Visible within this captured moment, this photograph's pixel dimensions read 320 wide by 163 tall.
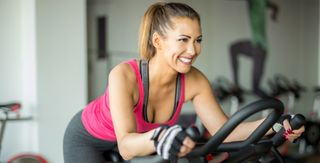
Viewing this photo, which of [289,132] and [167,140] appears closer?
[167,140]

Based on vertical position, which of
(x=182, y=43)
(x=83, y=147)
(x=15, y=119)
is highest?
(x=182, y=43)

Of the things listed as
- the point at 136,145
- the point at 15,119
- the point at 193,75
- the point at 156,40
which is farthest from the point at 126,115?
the point at 15,119

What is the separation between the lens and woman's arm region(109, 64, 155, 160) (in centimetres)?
111

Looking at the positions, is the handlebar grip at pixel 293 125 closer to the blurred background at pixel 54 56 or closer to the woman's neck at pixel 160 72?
the woman's neck at pixel 160 72

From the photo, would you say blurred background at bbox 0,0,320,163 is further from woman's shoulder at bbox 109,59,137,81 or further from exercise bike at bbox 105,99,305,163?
exercise bike at bbox 105,99,305,163

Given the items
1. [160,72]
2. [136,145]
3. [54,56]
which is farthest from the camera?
[54,56]

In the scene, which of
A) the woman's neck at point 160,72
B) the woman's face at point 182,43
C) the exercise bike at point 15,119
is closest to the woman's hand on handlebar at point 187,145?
the woman's face at point 182,43

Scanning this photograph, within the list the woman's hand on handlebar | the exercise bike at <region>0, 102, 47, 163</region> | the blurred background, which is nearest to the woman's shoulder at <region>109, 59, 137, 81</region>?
the woman's hand on handlebar

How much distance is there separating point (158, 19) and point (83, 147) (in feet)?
1.83

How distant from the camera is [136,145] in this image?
1124mm

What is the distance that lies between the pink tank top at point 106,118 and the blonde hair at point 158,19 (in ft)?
0.21

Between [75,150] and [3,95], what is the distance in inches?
122

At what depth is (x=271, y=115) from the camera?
1.23 meters

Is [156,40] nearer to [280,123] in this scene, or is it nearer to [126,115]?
[126,115]
